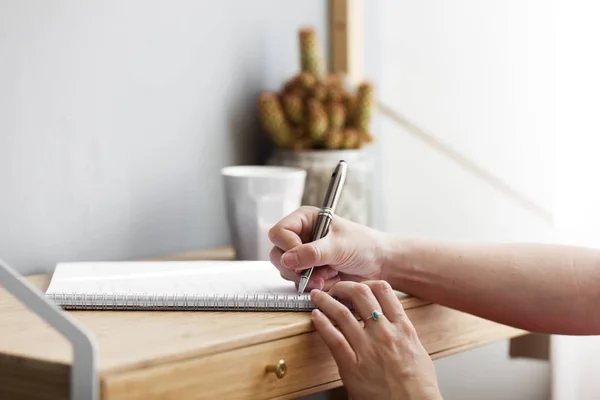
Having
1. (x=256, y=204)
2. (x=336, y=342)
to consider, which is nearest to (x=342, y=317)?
(x=336, y=342)

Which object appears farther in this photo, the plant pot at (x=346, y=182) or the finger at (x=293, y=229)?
the plant pot at (x=346, y=182)

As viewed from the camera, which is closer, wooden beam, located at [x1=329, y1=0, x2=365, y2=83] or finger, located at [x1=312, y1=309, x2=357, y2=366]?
finger, located at [x1=312, y1=309, x2=357, y2=366]

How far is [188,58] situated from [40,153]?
0.34 m

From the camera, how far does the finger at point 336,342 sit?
1011mm

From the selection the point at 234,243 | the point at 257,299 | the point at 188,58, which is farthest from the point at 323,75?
the point at 257,299

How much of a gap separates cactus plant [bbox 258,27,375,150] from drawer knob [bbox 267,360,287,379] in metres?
0.66

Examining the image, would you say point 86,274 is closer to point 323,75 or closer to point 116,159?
point 116,159

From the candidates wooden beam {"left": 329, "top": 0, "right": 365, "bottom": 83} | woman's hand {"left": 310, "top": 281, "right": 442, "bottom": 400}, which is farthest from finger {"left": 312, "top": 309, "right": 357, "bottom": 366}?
wooden beam {"left": 329, "top": 0, "right": 365, "bottom": 83}

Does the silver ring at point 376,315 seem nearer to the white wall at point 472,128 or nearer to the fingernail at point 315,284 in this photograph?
the fingernail at point 315,284

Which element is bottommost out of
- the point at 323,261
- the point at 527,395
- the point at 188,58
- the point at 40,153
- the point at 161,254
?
the point at 527,395

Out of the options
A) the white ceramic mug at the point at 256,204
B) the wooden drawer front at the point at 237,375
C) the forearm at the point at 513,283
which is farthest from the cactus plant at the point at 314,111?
the wooden drawer front at the point at 237,375

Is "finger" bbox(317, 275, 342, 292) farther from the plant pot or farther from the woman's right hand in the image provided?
the plant pot

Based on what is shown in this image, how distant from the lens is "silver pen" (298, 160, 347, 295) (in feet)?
3.67

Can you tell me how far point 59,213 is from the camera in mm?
1386
